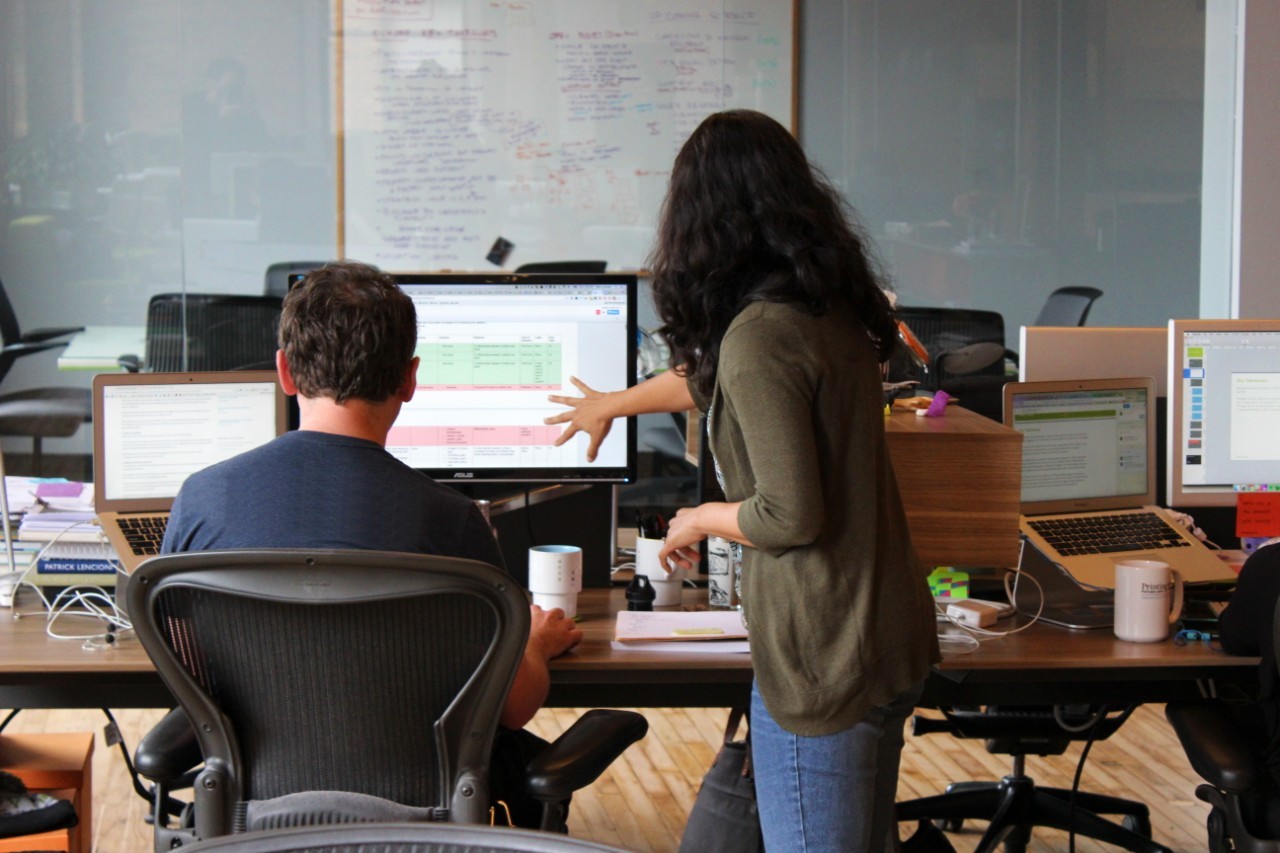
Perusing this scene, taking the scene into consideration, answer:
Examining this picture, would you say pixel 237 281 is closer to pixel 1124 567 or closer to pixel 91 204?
pixel 91 204

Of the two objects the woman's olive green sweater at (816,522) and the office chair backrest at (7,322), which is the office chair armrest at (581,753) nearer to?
the woman's olive green sweater at (816,522)

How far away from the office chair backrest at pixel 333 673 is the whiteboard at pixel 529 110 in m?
3.77

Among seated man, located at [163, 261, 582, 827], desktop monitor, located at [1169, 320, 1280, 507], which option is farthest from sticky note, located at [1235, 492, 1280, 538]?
seated man, located at [163, 261, 582, 827]

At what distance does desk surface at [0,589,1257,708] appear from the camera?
197cm

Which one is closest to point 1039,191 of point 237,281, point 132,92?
point 237,281

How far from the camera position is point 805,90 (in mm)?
5270

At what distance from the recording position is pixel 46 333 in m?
5.04

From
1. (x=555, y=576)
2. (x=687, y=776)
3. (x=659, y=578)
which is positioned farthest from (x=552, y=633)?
(x=687, y=776)

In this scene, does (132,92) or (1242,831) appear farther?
(132,92)

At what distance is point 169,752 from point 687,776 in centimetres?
193

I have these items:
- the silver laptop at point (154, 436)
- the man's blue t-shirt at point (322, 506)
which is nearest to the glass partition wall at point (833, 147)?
the silver laptop at point (154, 436)

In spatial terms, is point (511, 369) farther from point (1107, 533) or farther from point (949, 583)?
point (1107, 533)

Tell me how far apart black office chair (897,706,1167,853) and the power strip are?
1.45 feet

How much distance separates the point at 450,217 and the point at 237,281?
0.82 meters
